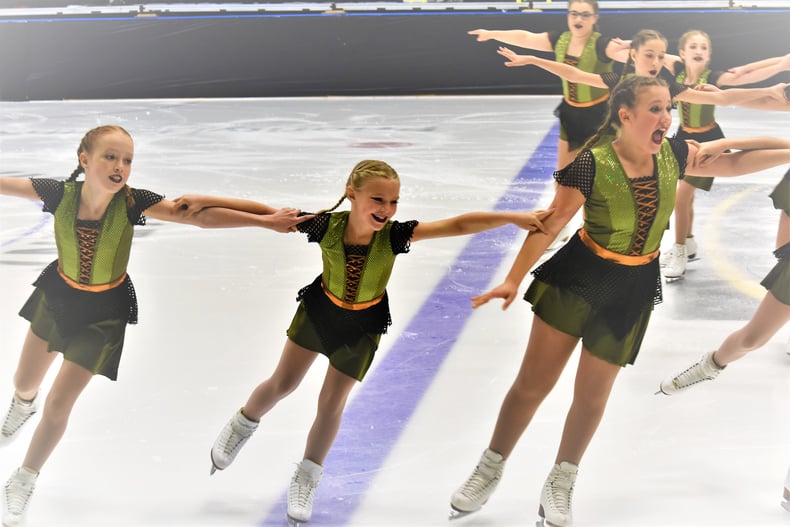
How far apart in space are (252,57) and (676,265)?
6867 millimetres

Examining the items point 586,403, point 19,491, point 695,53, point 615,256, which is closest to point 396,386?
point 586,403

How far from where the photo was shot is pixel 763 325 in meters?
4.15

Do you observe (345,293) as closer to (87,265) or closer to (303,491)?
(303,491)

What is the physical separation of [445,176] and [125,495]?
4782mm

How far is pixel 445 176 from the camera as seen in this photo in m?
8.02

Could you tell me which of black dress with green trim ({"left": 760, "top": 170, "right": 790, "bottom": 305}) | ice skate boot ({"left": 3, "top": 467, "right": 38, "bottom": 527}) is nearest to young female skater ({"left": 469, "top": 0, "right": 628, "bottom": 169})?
black dress with green trim ({"left": 760, "top": 170, "right": 790, "bottom": 305})

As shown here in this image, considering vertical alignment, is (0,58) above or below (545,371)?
below

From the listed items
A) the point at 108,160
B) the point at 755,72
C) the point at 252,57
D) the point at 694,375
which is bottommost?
the point at 252,57

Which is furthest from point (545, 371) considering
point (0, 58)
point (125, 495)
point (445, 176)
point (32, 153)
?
point (0, 58)

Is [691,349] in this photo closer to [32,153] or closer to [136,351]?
[136,351]

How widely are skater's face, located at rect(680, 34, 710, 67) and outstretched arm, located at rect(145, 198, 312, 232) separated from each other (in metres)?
2.16

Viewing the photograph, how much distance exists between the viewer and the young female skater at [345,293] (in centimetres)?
333

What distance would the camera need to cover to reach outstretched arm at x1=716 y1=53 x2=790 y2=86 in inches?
177

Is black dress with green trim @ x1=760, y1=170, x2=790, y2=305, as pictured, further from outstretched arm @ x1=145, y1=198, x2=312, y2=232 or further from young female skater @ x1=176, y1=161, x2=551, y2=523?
outstretched arm @ x1=145, y1=198, x2=312, y2=232
